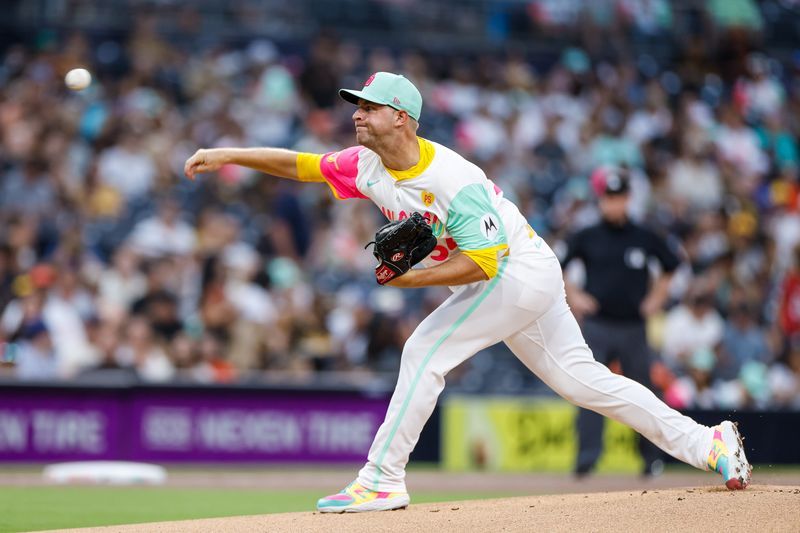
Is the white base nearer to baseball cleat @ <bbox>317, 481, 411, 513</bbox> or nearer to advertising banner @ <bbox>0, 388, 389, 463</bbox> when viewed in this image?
advertising banner @ <bbox>0, 388, 389, 463</bbox>

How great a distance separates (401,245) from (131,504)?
3.62m

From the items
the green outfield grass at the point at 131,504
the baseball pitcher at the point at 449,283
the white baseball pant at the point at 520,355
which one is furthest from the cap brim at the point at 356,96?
the green outfield grass at the point at 131,504

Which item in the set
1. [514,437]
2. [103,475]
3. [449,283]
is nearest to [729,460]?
[449,283]

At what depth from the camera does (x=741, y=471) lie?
707 centimetres

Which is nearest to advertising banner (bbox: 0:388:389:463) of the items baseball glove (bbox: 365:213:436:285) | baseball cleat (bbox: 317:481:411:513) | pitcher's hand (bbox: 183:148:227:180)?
pitcher's hand (bbox: 183:148:227:180)

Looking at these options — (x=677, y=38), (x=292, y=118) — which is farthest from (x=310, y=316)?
(x=677, y=38)

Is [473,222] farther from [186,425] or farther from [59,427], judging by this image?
[59,427]

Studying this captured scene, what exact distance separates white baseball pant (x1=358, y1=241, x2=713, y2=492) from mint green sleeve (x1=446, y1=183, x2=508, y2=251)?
333 millimetres

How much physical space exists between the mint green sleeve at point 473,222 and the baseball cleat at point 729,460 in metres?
1.70

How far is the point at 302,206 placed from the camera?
51.5 ft

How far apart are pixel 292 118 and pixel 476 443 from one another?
18.2 ft

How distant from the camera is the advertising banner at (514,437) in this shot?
13625 mm

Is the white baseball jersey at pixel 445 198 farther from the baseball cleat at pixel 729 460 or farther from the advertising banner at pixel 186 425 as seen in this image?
the advertising banner at pixel 186 425

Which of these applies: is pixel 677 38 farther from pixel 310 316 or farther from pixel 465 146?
pixel 310 316
